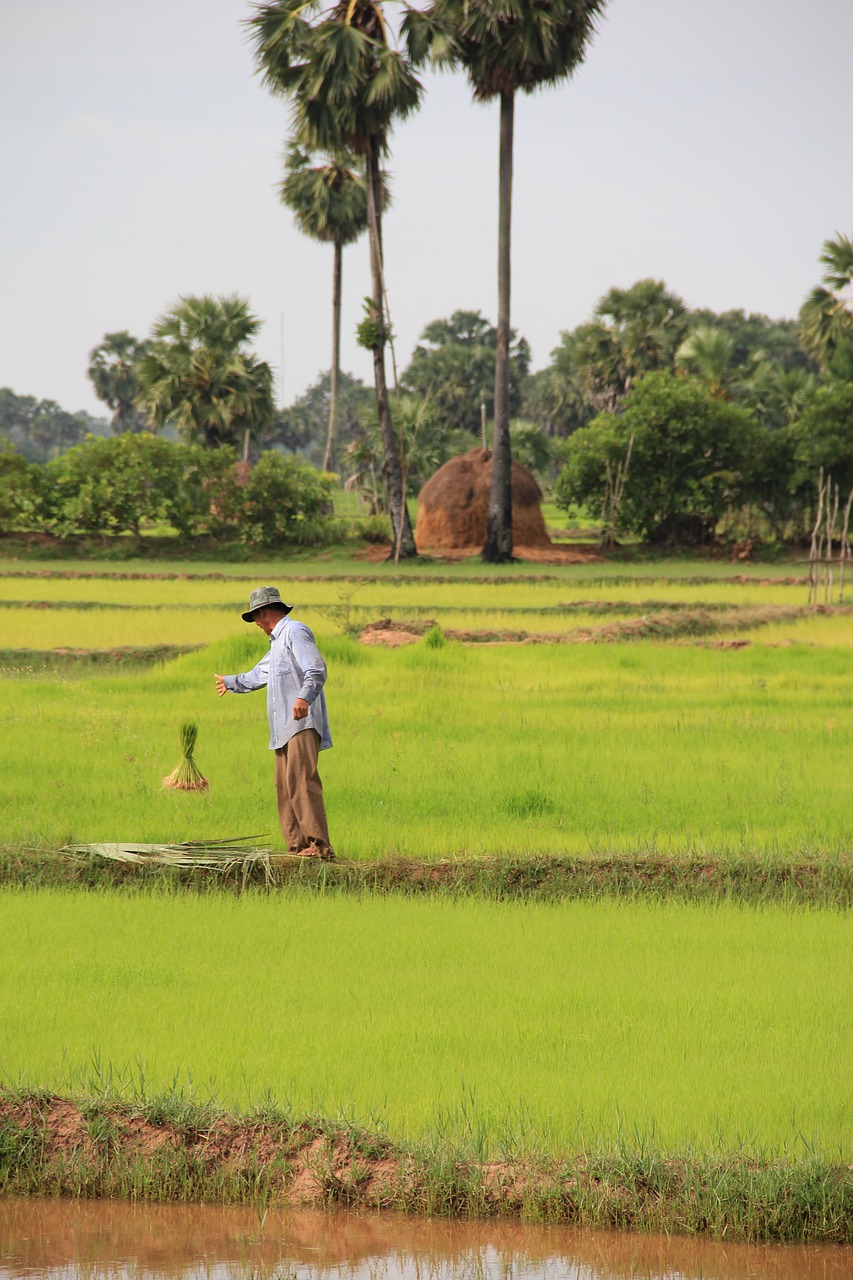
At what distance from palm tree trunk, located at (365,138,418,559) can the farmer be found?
2405 centimetres

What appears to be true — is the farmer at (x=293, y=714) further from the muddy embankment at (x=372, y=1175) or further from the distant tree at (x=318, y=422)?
the distant tree at (x=318, y=422)

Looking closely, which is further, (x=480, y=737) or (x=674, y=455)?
(x=674, y=455)

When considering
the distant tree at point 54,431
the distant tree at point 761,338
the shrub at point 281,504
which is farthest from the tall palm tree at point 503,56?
the distant tree at point 54,431

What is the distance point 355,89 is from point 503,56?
131 inches

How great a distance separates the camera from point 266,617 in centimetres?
679

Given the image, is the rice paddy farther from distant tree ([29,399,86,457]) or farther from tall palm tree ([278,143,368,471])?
distant tree ([29,399,86,457])

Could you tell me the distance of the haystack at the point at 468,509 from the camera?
34125 mm

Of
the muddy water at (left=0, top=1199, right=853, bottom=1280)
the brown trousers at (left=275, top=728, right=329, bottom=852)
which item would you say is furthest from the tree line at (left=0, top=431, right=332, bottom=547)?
the muddy water at (left=0, top=1199, right=853, bottom=1280)

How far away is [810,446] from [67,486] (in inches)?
680

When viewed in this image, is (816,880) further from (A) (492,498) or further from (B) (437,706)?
(A) (492,498)

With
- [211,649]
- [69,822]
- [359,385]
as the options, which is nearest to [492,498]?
[211,649]

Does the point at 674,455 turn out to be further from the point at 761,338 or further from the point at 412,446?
the point at 761,338

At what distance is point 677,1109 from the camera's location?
Result: 4.04 m

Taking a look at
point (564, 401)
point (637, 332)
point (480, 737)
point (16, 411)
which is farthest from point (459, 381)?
point (16, 411)
